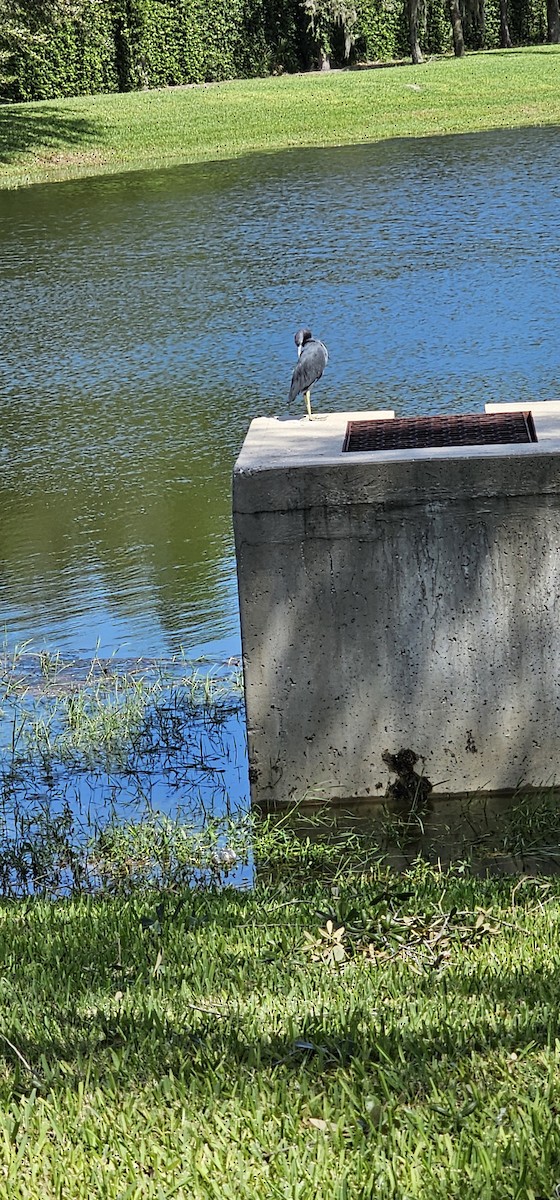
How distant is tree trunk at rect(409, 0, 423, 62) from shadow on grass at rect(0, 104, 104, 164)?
12.6m

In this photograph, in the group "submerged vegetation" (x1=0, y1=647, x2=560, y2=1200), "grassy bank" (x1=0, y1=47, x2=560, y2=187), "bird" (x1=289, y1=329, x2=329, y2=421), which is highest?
"grassy bank" (x1=0, y1=47, x2=560, y2=187)

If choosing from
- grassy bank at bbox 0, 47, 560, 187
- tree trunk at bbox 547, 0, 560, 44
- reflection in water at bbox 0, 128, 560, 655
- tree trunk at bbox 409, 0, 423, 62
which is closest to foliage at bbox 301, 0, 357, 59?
tree trunk at bbox 409, 0, 423, 62

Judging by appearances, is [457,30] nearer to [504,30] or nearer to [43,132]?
[504,30]

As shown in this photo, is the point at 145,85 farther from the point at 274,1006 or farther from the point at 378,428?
the point at 274,1006

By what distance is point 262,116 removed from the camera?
32938 mm

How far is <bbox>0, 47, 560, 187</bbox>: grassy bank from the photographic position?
30312mm

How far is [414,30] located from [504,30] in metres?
6.37

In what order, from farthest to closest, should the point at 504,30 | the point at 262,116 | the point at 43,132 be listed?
the point at 504,30 → the point at 262,116 → the point at 43,132

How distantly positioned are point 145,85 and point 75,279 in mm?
27361

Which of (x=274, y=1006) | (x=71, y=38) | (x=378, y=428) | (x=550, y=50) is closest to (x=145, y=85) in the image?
(x=71, y=38)

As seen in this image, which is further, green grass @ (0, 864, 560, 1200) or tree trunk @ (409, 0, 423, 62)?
tree trunk @ (409, 0, 423, 62)

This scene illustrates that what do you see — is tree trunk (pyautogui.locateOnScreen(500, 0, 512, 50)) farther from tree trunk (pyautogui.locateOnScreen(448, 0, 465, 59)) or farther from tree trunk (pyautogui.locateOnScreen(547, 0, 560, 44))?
tree trunk (pyautogui.locateOnScreen(448, 0, 465, 59))

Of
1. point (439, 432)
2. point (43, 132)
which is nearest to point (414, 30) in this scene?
point (43, 132)

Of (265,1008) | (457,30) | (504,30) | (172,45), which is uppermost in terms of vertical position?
(504,30)
